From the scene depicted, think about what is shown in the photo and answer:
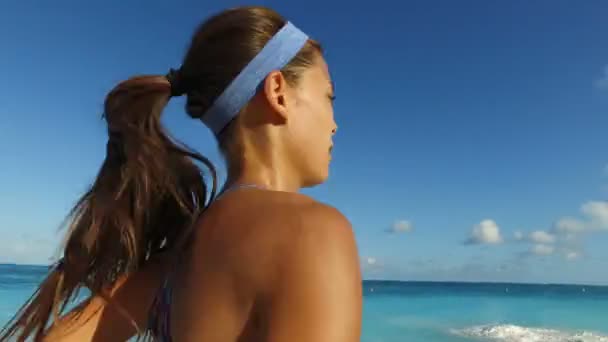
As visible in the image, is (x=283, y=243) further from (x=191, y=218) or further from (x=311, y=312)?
(x=191, y=218)

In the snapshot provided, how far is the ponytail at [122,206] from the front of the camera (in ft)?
4.40

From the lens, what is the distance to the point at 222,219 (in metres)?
1.00

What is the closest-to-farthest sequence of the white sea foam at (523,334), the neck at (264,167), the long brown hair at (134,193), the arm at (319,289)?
the arm at (319,289) < the neck at (264,167) < the long brown hair at (134,193) < the white sea foam at (523,334)

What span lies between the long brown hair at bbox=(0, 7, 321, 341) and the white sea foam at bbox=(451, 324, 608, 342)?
16342 millimetres

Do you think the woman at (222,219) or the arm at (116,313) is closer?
the woman at (222,219)

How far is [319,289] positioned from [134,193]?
0.73 meters

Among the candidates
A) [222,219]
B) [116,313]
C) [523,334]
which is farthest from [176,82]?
[523,334]


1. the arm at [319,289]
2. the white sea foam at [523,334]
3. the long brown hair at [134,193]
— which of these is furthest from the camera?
the white sea foam at [523,334]

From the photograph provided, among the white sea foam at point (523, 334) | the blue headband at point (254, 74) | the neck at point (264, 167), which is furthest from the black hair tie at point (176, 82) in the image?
the white sea foam at point (523, 334)

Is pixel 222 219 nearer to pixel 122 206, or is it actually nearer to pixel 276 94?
pixel 276 94

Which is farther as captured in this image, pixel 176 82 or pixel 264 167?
pixel 176 82

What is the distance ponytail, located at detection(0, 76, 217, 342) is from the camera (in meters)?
1.34

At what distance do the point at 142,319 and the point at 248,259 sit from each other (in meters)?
0.70

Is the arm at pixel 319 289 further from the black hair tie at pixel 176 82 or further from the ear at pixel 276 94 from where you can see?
the black hair tie at pixel 176 82
